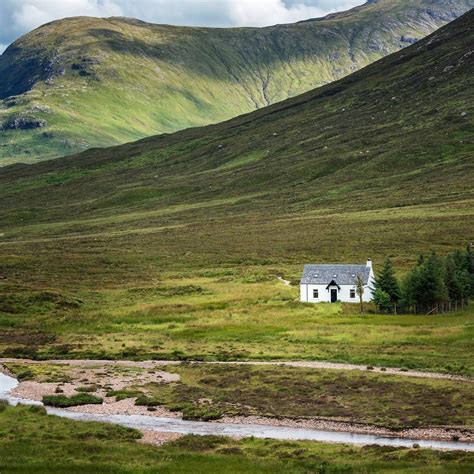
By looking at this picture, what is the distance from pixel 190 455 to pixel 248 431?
25.0ft

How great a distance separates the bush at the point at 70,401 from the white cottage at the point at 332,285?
55.2 meters

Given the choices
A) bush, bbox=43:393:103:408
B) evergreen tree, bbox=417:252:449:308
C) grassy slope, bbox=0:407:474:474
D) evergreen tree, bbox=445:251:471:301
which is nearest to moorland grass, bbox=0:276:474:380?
evergreen tree, bbox=445:251:471:301

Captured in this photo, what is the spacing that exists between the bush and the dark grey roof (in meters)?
56.1

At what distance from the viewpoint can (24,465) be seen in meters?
37.8

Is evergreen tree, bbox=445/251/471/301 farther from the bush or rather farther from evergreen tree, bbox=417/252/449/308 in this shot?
the bush

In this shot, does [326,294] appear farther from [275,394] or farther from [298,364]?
[275,394]

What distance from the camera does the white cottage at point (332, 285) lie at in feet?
353

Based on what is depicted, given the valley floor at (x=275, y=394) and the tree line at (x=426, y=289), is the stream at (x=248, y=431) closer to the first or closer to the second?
the valley floor at (x=275, y=394)

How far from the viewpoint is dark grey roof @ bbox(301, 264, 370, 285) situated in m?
108

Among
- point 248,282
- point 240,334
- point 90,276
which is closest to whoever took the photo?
point 240,334

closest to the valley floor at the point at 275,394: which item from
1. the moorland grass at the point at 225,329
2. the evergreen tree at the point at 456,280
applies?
the moorland grass at the point at 225,329

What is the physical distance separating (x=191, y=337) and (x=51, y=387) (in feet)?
85.3

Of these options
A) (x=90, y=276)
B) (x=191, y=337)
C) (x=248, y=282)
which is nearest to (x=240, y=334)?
(x=191, y=337)

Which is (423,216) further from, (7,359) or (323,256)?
(7,359)
